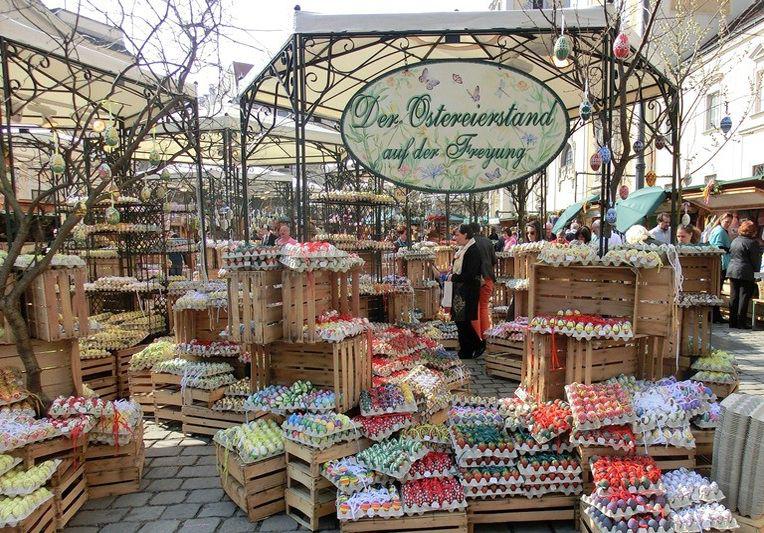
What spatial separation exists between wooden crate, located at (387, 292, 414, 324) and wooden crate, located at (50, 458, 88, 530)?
5.31 m

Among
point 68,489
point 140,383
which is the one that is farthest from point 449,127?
point 140,383

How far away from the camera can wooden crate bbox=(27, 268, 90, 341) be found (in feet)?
13.9

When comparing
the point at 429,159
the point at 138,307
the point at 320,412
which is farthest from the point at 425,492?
the point at 138,307

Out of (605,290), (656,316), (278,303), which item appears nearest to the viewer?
(656,316)

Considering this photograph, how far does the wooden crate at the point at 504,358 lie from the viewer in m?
7.02

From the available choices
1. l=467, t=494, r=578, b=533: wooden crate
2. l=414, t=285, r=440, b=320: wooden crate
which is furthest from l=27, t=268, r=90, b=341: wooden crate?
l=414, t=285, r=440, b=320: wooden crate

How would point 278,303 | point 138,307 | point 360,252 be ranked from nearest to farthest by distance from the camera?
point 278,303
point 138,307
point 360,252

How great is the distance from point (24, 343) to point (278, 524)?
2.59 metres

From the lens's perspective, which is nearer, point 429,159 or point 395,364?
point 429,159

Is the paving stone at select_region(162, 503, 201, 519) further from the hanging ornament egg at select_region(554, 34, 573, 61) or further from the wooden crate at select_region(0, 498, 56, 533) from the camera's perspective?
the hanging ornament egg at select_region(554, 34, 573, 61)

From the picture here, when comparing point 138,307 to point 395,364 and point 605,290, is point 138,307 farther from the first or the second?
point 605,290

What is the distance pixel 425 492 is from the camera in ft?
11.3

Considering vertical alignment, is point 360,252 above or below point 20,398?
above

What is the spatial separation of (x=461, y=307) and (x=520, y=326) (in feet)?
3.03
